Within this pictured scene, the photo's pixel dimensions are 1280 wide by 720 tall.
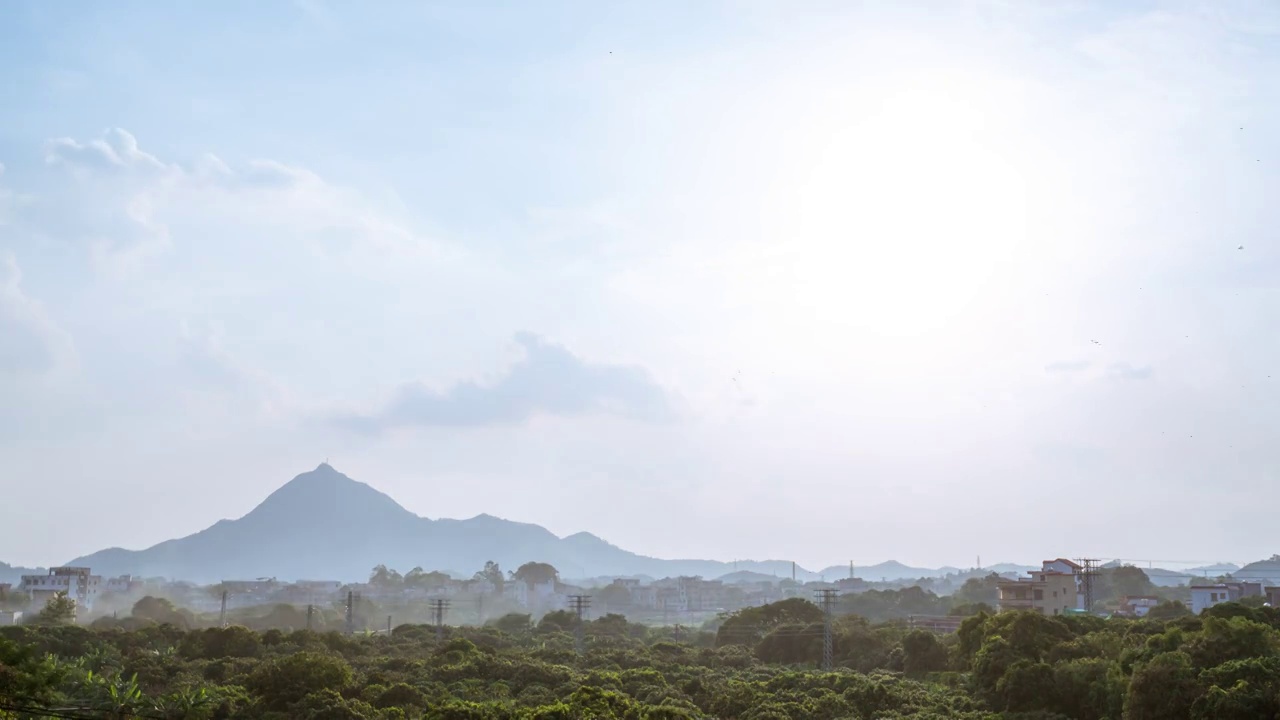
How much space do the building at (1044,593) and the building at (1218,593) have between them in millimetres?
8534

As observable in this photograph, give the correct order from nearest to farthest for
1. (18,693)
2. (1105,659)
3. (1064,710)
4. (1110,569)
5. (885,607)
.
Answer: (18,693)
(1064,710)
(1105,659)
(885,607)
(1110,569)

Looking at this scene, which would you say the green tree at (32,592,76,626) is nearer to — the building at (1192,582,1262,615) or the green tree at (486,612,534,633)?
the green tree at (486,612,534,633)

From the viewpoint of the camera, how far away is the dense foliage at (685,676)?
31578 millimetres

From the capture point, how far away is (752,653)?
65.8m

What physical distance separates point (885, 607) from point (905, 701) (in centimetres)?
9012

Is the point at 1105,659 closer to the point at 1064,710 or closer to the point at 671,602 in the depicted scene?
the point at 1064,710


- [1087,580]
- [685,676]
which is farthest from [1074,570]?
[685,676]

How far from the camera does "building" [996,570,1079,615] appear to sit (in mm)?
80375

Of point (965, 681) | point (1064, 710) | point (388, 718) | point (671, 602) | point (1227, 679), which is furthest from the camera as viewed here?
point (671, 602)

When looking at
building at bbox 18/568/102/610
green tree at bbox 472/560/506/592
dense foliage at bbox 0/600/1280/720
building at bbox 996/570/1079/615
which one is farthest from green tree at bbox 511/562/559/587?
dense foliage at bbox 0/600/1280/720

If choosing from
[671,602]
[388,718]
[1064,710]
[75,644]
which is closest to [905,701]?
[1064,710]

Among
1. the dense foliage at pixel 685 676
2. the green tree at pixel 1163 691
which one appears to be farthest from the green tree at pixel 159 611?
the green tree at pixel 1163 691

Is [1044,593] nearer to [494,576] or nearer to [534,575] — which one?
[494,576]

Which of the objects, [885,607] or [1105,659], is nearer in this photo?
[1105,659]
